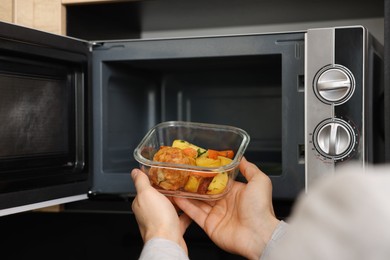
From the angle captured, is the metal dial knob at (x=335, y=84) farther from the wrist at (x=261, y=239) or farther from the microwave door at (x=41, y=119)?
the microwave door at (x=41, y=119)

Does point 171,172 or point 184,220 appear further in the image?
point 184,220

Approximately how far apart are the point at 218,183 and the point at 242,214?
0.29 feet

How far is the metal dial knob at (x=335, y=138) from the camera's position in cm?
87

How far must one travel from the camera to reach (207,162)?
855 mm

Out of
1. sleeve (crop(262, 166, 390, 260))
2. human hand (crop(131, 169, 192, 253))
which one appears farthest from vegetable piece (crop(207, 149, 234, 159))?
sleeve (crop(262, 166, 390, 260))

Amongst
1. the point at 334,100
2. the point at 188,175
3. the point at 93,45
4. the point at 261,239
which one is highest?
the point at 93,45

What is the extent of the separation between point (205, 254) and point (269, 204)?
0.32 metres

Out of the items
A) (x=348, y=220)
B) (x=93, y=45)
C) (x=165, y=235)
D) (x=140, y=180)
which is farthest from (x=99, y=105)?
(x=348, y=220)

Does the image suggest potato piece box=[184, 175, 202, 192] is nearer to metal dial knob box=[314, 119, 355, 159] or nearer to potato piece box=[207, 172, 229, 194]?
potato piece box=[207, 172, 229, 194]

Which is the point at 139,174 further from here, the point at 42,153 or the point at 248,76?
the point at 248,76

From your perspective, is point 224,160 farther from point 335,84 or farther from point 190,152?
point 335,84

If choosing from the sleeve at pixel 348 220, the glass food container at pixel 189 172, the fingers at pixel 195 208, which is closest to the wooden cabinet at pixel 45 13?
the glass food container at pixel 189 172

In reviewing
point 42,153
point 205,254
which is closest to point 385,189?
point 42,153

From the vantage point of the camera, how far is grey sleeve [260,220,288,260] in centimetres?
85
